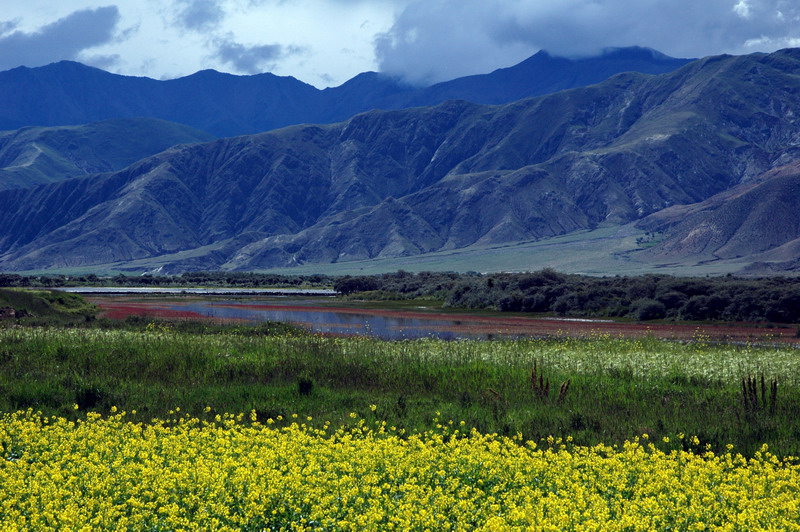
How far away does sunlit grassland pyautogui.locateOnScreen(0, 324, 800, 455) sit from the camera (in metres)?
18.0

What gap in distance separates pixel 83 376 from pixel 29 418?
4916 millimetres

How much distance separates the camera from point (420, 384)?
75.5 feet

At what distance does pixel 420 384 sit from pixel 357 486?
37.5ft

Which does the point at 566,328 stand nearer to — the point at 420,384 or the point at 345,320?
the point at 345,320

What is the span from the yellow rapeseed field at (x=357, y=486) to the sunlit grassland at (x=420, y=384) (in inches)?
116

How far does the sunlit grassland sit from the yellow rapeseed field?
294 centimetres

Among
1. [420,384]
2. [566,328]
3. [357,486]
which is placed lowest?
[566,328]

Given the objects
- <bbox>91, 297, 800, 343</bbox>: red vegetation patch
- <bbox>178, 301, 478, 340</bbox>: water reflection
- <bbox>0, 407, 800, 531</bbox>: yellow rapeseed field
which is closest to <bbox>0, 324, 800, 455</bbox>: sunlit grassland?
<bbox>0, 407, 800, 531</bbox>: yellow rapeseed field

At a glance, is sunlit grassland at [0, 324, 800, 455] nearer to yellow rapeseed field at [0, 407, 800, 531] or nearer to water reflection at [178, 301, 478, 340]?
yellow rapeseed field at [0, 407, 800, 531]

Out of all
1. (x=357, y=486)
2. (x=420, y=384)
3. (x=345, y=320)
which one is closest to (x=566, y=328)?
(x=345, y=320)

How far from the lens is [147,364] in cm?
2461

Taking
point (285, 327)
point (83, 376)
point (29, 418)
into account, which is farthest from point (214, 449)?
point (285, 327)

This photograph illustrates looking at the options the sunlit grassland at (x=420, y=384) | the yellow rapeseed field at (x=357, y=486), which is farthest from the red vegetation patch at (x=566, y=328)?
the yellow rapeseed field at (x=357, y=486)

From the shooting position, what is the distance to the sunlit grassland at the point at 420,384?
17953 millimetres
